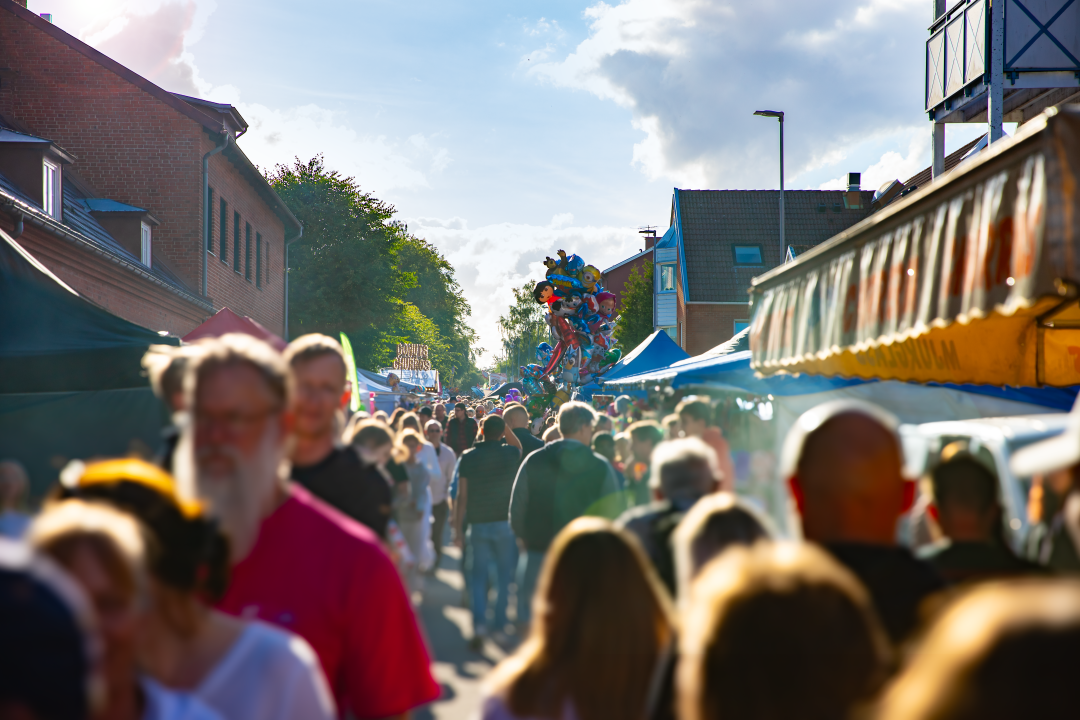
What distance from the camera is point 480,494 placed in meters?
9.04

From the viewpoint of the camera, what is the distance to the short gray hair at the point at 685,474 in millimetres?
4297

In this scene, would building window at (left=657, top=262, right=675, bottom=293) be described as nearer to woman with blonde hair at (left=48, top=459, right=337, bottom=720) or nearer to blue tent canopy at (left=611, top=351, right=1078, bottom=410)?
blue tent canopy at (left=611, top=351, right=1078, bottom=410)

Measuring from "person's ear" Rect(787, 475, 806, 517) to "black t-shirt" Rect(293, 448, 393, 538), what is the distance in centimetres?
168

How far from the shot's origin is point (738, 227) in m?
42.6

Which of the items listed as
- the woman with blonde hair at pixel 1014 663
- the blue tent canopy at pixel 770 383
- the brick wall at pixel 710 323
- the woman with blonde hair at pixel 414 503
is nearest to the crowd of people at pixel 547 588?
the woman with blonde hair at pixel 1014 663

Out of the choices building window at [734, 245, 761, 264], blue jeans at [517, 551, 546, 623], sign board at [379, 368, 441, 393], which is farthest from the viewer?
sign board at [379, 368, 441, 393]

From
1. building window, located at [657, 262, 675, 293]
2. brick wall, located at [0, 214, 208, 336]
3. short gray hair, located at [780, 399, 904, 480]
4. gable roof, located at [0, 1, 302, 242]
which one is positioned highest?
gable roof, located at [0, 1, 302, 242]

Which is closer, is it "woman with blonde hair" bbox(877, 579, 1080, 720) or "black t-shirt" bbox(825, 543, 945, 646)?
"woman with blonde hair" bbox(877, 579, 1080, 720)

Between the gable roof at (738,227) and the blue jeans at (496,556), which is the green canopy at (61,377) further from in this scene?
the gable roof at (738,227)

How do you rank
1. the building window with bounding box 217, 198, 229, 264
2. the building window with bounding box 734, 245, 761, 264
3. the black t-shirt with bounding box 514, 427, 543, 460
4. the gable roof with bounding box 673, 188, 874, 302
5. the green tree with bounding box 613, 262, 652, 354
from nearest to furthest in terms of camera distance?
the black t-shirt with bounding box 514, 427, 543, 460 → the building window with bounding box 217, 198, 229, 264 → the gable roof with bounding box 673, 188, 874, 302 → the building window with bounding box 734, 245, 761, 264 → the green tree with bounding box 613, 262, 652, 354

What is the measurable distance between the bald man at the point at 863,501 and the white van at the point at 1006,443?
1.74 metres

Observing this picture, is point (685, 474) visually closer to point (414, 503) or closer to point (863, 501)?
point (863, 501)

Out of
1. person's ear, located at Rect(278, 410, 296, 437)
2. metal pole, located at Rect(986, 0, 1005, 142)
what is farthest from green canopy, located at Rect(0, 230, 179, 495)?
metal pole, located at Rect(986, 0, 1005, 142)

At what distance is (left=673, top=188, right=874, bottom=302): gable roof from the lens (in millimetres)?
40719
